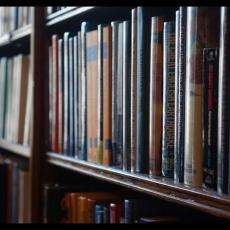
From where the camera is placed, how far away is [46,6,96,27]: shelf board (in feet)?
3.49

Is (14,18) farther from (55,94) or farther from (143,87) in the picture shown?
(143,87)

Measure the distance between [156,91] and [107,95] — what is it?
19cm

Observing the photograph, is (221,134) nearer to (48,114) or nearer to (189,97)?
(189,97)

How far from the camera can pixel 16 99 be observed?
1647mm

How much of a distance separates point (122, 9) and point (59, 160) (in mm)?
398

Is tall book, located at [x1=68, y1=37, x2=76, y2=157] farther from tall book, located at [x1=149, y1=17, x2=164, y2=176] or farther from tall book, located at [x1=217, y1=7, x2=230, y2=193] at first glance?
tall book, located at [x1=217, y1=7, x2=230, y2=193]

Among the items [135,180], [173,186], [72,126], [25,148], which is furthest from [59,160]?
[173,186]

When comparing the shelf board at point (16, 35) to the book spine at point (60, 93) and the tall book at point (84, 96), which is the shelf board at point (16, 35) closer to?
the book spine at point (60, 93)

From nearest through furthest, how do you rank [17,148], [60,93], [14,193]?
[60,93] → [17,148] → [14,193]

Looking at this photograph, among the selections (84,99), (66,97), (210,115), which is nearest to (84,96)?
(84,99)

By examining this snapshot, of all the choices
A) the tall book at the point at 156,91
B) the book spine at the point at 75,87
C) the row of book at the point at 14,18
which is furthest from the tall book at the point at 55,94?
the tall book at the point at 156,91

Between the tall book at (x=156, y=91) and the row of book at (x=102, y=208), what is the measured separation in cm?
11

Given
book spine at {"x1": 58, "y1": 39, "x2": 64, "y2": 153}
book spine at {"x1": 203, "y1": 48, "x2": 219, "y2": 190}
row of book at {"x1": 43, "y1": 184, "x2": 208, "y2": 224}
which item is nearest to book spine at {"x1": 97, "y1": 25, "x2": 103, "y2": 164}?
row of book at {"x1": 43, "y1": 184, "x2": 208, "y2": 224}

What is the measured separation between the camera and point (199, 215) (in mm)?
908
